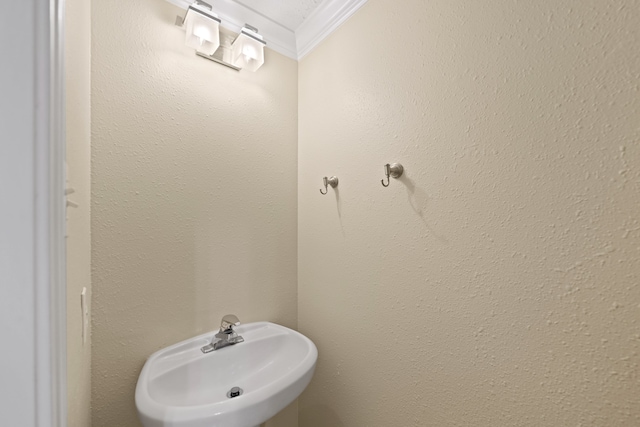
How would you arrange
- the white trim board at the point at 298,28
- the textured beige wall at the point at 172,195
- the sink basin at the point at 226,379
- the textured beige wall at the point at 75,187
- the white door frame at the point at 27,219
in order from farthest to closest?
the white trim board at the point at 298,28
the textured beige wall at the point at 172,195
the sink basin at the point at 226,379
the textured beige wall at the point at 75,187
the white door frame at the point at 27,219

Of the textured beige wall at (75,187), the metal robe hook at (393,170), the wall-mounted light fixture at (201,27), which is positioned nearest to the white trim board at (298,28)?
the wall-mounted light fixture at (201,27)

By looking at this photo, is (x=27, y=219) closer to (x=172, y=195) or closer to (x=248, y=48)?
(x=172, y=195)

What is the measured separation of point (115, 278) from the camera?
0.85 m

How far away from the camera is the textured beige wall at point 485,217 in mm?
518

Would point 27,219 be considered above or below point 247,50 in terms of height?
below

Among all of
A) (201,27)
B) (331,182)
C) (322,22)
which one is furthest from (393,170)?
(201,27)

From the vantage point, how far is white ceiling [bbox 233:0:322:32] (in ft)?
3.64

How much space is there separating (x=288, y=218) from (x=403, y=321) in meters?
0.71

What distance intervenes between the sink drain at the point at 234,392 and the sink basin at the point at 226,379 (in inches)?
0.6

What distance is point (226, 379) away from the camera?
38.6 inches

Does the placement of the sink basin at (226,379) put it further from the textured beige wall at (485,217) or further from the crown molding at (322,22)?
the crown molding at (322,22)

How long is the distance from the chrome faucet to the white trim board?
1239 mm

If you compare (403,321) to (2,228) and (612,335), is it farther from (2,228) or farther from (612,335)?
(2,228)

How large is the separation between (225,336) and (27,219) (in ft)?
2.86
